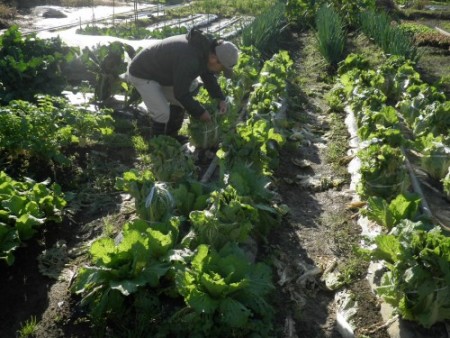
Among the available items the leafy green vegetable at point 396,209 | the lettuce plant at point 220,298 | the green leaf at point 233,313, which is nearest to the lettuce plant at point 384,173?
the leafy green vegetable at point 396,209

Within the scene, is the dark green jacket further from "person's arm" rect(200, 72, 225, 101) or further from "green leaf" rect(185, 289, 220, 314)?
"green leaf" rect(185, 289, 220, 314)

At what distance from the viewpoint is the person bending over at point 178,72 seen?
15.0ft

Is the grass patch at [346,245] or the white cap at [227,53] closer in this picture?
the grass patch at [346,245]

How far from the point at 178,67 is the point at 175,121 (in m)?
1.08

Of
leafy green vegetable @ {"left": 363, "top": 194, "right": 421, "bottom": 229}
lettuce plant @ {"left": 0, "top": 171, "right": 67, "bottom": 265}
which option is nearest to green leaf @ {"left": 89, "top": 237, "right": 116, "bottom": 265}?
lettuce plant @ {"left": 0, "top": 171, "right": 67, "bottom": 265}

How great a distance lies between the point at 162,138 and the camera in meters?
4.21

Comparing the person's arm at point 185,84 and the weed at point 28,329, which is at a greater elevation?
the person's arm at point 185,84

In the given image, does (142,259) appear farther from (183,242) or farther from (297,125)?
(297,125)

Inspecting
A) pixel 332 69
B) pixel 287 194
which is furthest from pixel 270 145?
pixel 332 69

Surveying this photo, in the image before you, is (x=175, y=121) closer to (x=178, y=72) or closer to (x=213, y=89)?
(x=213, y=89)

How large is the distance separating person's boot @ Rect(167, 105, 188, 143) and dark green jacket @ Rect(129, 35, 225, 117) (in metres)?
0.38

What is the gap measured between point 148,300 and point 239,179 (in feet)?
3.98

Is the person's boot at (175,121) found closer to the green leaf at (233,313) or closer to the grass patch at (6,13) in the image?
the green leaf at (233,313)

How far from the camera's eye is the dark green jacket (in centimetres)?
457
